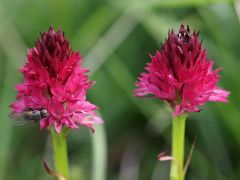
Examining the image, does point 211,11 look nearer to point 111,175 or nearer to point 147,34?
point 147,34

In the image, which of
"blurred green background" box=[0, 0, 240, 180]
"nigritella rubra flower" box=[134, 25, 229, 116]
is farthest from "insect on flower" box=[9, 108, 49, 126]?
"blurred green background" box=[0, 0, 240, 180]

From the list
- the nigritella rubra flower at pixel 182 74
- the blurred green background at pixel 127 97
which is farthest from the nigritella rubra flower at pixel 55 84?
the blurred green background at pixel 127 97

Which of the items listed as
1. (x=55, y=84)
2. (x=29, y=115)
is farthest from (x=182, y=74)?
(x=29, y=115)

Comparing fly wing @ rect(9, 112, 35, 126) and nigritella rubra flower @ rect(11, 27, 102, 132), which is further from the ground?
nigritella rubra flower @ rect(11, 27, 102, 132)

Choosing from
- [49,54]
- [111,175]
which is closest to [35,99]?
[49,54]

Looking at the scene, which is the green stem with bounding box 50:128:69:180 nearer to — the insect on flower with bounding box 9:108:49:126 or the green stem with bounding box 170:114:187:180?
the insect on flower with bounding box 9:108:49:126

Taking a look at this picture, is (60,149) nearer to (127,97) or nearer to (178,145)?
(178,145)
